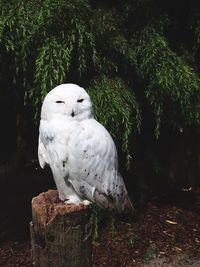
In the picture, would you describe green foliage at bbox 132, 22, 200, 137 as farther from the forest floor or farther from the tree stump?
the tree stump

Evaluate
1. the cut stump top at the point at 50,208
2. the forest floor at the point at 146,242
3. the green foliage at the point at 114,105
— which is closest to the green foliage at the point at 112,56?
the green foliage at the point at 114,105

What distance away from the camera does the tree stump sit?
148 cm

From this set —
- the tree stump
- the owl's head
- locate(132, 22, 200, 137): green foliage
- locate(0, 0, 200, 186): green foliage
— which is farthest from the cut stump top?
locate(132, 22, 200, 137): green foliage

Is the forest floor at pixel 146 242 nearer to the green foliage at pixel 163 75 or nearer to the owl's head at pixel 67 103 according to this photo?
the green foliage at pixel 163 75

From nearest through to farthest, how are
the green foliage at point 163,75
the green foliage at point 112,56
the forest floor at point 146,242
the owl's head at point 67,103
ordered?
the owl's head at point 67,103 → the green foliage at point 112,56 → the green foliage at point 163,75 → the forest floor at point 146,242

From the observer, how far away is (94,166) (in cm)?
155

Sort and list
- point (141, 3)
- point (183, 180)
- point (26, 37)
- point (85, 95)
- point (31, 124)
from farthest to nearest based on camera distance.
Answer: point (183, 180), point (31, 124), point (141, 3), point (26, 37), point (85, 95)

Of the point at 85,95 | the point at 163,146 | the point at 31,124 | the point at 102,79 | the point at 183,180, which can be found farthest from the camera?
the point at 183,180

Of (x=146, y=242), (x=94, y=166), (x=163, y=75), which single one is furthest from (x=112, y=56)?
(x=146, y=242)

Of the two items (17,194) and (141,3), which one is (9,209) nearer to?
(17,194)

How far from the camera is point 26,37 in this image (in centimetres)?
212

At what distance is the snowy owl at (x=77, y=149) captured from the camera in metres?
1.48

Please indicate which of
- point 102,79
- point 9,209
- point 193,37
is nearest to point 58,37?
point 102,79

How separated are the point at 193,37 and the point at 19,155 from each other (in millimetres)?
1205
